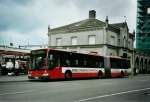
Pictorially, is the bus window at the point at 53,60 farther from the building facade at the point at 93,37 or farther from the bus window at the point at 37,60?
the building facade at the point at 93,37

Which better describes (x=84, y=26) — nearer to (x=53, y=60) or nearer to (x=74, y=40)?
(x=74, y=40)

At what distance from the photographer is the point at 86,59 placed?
32375mm

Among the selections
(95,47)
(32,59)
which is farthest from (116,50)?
(32,59)

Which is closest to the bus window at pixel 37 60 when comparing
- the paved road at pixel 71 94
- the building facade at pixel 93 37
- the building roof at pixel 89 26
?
the paved road at pixel 71 94

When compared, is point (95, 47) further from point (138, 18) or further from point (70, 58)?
point (138, 18)

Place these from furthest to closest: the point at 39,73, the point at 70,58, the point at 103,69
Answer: the point at 103,69 → the point at 70,58 → the point at 39,73

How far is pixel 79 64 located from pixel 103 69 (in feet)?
19.6

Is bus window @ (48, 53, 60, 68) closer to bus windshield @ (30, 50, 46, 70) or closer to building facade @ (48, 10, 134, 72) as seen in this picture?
bus windshield @ (30, 50, 46, 70)

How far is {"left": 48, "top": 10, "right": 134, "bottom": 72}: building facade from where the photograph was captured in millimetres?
55184

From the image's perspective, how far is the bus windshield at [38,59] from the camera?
26.5m

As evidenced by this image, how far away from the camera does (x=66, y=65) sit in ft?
93.9

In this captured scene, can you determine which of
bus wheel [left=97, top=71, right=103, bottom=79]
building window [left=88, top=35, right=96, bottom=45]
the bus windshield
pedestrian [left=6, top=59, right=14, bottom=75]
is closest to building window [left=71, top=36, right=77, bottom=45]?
building window [left=88, top=35, right=96, bottom=45]

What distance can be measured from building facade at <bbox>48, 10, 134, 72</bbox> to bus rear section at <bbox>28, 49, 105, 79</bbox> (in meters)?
21.4

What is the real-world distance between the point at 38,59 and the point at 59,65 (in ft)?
6.56
